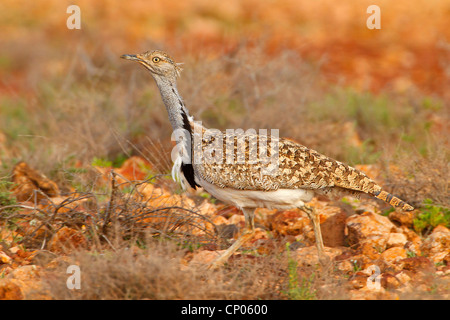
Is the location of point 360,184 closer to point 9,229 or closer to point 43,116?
point 9,229

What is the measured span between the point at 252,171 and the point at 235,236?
0.91m

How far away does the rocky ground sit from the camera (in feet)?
12.1

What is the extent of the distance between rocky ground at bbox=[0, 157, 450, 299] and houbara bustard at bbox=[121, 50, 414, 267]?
0.26 meters

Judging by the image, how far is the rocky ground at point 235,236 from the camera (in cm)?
369

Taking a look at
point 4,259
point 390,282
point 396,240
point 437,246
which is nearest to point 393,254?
point 396,240

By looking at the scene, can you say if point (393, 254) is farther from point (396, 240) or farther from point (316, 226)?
point (316, 226)

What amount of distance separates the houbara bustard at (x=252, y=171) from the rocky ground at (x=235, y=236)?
0.26m

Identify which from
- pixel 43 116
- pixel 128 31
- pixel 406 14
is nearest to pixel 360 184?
pixel 43 116

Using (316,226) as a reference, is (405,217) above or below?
below

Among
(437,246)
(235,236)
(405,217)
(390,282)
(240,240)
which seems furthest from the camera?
(405,217)

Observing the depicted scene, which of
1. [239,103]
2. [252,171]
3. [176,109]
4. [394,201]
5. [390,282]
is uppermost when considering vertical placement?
[176,109]

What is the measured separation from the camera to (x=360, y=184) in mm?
4336

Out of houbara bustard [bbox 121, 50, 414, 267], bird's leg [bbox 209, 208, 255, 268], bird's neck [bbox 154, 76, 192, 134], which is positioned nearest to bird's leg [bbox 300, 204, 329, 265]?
houbara bustard [bbox 121, 50, 414, 267]

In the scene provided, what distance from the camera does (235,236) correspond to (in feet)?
16.3
